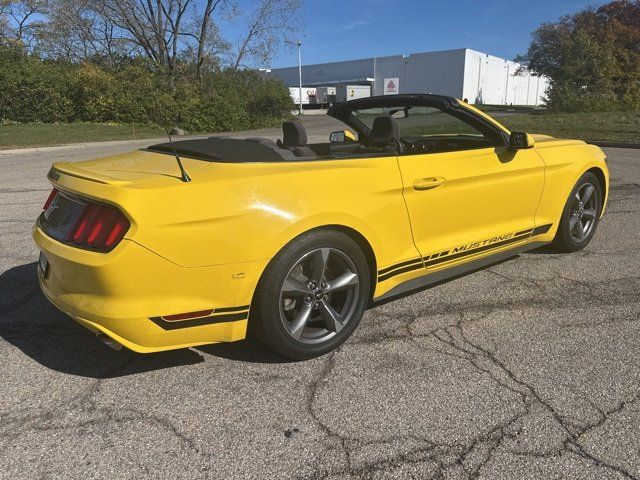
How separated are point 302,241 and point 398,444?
1.09 metres

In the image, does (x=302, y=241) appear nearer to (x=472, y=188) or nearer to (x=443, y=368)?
(x=443, y=368)

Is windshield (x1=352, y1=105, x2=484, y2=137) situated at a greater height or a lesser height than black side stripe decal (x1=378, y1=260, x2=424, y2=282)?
greater

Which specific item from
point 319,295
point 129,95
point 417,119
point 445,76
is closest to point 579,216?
point 417,119

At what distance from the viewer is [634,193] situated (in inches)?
300

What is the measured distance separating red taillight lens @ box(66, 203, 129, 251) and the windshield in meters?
2.27

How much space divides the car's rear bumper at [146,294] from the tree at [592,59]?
31.2 meters

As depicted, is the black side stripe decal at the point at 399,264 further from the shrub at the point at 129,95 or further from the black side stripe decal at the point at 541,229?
the shrub at the point at 129,95

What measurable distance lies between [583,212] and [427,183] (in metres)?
2.32

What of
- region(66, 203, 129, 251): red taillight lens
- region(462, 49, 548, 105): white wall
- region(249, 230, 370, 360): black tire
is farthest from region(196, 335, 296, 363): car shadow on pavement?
region(462, 49, 548, 105): white wall

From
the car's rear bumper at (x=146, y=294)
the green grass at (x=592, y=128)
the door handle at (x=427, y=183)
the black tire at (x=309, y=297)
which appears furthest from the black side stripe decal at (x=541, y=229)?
the green grass at (x=592, y=128)

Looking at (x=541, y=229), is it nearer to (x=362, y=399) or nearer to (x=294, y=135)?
(x=294, y=135)

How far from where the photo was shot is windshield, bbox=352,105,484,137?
4027 millimetres

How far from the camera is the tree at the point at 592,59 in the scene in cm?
3108

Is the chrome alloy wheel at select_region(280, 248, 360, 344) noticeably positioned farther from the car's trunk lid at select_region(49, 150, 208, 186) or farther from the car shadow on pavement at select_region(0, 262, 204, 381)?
the car's trunk lid at select_region(49, 150, 208, 186)
